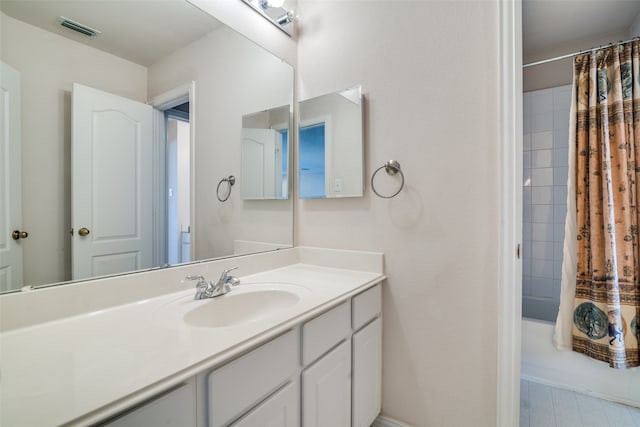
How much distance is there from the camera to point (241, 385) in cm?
69

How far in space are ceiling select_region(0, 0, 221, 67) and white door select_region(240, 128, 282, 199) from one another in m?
0.47

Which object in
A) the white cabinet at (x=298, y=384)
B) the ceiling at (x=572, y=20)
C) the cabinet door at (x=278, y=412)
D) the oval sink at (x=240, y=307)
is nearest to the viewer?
the white cabinet at (x=298, y=384)

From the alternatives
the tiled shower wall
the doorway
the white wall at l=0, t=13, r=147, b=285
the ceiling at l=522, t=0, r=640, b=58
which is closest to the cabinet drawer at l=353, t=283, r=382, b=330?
the doorway

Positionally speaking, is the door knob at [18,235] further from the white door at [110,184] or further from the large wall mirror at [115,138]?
the white door at [110,184]

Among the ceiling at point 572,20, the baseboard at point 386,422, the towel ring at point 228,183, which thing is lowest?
the baseboard at point 386,422

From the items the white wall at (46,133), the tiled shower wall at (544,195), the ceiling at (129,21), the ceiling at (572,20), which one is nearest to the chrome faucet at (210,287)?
the white wall at (46,133)

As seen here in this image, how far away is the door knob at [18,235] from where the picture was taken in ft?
2.51

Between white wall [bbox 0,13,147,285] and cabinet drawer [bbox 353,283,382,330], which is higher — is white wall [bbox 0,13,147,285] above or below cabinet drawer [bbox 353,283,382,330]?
above

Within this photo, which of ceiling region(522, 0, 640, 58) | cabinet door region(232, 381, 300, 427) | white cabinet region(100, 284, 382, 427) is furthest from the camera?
ceiling region(522, 0, 640, 58)

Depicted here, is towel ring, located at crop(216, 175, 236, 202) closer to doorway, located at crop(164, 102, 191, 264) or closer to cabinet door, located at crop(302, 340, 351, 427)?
doorway, located at crop(164, 102, 191, 264)

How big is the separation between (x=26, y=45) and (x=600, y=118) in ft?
9.00

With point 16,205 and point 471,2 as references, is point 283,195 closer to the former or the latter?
point 16,205

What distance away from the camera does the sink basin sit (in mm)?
989

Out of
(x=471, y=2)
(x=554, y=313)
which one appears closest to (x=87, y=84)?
(x=471, y=2)
